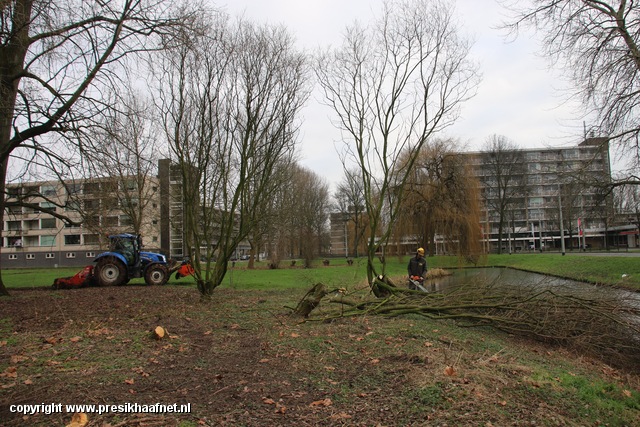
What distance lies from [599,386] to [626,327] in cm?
234

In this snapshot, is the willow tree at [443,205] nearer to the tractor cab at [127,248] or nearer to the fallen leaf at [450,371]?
the tractor cab at [127,248]

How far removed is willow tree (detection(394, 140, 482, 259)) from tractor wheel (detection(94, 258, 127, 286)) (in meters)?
19.5

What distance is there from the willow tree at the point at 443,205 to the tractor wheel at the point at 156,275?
1783cm

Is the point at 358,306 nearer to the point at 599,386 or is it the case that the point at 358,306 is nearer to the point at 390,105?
the point at 599,386

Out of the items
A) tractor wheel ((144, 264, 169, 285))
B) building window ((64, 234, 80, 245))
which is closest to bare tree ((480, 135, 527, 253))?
tractor wheel ((144, 264, 169, 285))

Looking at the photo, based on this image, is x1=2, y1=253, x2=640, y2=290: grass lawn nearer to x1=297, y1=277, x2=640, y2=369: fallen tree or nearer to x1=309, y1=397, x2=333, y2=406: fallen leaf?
x1=297, y1=277, x2=640, y2=369: fallen tree

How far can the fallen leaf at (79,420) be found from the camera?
130 inches

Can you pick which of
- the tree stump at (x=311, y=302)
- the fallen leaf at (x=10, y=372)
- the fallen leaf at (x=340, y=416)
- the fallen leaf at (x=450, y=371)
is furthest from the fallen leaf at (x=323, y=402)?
the tree stump at (x=311, y=302)

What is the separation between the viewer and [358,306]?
8.70 m

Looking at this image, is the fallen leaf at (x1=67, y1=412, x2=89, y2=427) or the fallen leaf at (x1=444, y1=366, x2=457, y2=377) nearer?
the fallen leaf at (x1=67, y1=412, x2=89, y2=427)

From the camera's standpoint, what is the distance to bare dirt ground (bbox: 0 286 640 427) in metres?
3.79

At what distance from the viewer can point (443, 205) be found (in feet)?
104

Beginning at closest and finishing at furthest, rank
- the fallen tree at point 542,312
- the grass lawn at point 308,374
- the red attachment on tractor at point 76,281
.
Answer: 1. the grass lawn at point 308,374
2. the fallen tree at point 542,312
3. the red attachment on tractor at point 76,281

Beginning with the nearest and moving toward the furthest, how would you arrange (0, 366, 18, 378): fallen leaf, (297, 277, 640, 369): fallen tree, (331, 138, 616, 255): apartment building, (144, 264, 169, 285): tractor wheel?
(0, 366, 18, 378): fallen leaf < (297, 277, 640, 369): fallen tree < (331, 138, 616, 255): apartment building < (144, 264, 169, 285): tractor wheel
